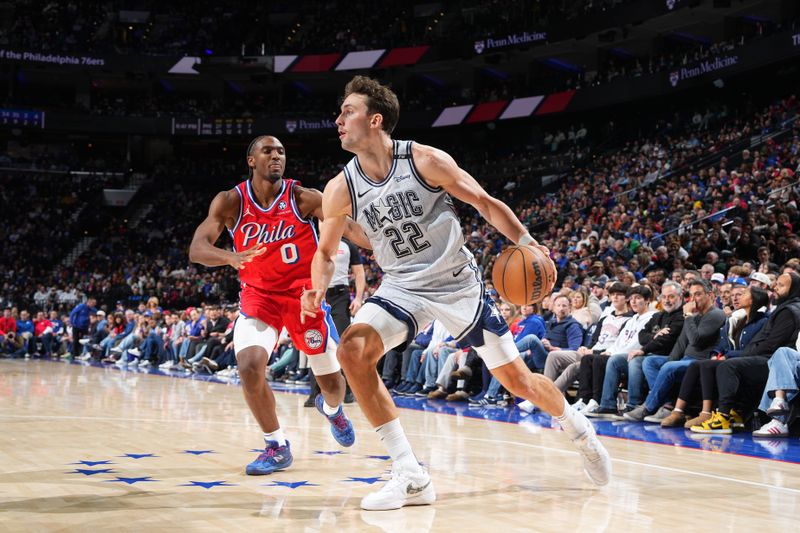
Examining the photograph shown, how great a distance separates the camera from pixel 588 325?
9.62 m

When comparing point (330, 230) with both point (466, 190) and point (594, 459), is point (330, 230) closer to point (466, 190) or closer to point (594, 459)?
point (466, 190)

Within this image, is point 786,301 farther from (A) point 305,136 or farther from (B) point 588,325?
(A) point 305,136

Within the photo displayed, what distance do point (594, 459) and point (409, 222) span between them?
5.00 ft

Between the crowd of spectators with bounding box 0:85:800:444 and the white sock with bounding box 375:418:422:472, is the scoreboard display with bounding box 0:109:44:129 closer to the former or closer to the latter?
the crowd of spectators with bounding box 0:85:800:444

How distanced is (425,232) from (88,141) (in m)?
37.2

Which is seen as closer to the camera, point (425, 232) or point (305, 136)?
point (425, 232)

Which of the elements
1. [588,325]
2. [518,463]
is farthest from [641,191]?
[518,463]

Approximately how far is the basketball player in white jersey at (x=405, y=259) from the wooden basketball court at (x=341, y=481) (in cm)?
40

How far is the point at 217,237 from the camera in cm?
504

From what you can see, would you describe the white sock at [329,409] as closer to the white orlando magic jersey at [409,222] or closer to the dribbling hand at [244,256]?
the dribbling hand at [244,256]

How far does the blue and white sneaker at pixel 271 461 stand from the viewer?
4.66m

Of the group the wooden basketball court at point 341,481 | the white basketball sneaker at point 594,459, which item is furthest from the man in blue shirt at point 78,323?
the white basketball sneaker at point 594,459

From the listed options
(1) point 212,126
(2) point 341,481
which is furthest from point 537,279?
(1) point 212,126

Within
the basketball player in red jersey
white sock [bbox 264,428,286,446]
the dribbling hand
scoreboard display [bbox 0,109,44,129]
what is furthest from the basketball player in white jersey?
scoreboard display [bbox 0,109,44,129]
